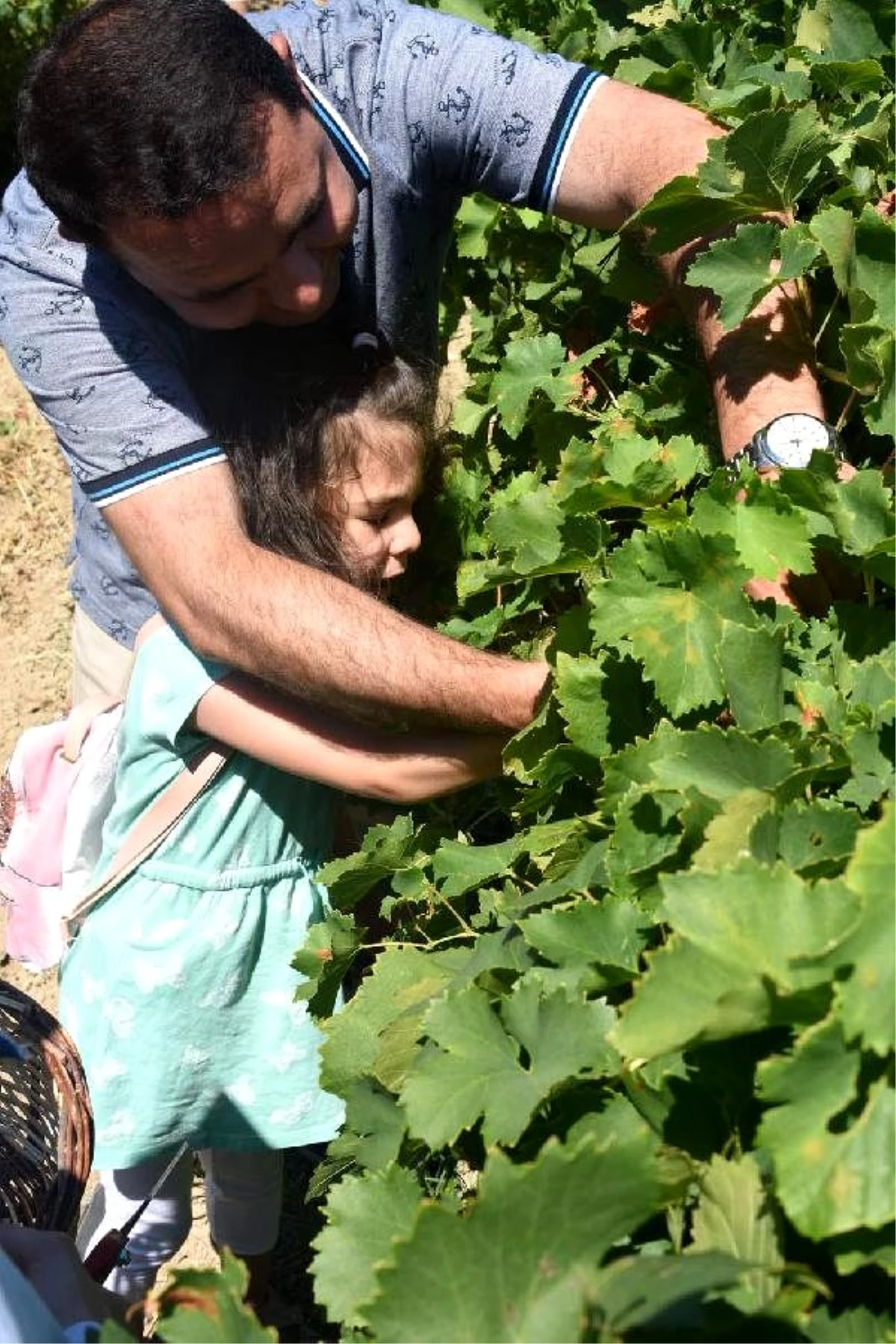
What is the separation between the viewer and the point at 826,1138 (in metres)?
0.75

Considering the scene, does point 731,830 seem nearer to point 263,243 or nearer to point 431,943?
point 431,943

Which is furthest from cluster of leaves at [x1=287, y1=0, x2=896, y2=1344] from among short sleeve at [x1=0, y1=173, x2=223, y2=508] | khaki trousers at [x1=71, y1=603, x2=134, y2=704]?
khaki trousers at [x1=71, y1=603, x2=134, y2=704]

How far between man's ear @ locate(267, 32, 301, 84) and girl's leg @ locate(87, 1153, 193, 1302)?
70.1 inches

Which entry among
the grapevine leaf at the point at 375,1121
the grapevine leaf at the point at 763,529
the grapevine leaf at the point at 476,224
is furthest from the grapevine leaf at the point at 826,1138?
the grapevine leaf at the point at 476,224

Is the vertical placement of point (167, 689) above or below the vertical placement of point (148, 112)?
below

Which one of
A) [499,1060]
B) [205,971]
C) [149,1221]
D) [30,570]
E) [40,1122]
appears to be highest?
[499,1060]

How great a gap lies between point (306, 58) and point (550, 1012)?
5.72ft

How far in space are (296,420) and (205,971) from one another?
2.85 feet

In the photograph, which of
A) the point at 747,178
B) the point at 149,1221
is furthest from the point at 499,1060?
the point at 149,1221

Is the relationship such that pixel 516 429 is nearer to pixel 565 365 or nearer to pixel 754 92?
pixel 565 365

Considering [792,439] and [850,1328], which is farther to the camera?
[792,439]

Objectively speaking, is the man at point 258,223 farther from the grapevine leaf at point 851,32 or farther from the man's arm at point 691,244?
the grapevine leaf at point 851,32

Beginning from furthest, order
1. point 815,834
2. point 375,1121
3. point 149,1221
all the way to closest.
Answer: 1. point 149,1221
2. point 375,1121
3. point 815,834

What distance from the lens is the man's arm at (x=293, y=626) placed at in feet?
5.53
